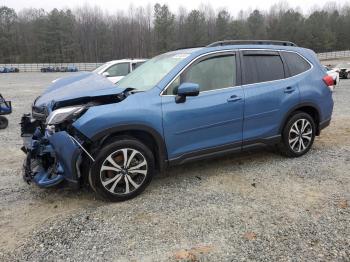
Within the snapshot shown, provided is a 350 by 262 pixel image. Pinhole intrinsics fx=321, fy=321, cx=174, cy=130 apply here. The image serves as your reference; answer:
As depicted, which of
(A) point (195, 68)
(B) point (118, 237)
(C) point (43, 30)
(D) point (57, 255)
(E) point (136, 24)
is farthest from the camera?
(E) point (136, 24)

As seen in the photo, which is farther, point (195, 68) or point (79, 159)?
point (195, 68)

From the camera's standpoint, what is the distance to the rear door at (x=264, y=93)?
177 inches

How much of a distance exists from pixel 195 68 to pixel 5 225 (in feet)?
9.32

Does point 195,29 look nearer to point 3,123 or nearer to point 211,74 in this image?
point 3,123

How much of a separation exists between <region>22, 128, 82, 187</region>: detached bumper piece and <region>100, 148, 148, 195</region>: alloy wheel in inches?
12.8

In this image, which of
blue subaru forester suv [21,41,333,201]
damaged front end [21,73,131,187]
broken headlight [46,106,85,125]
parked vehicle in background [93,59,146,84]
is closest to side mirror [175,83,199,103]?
blue subaru forester suv [21,41,333,201]

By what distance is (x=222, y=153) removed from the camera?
14.5ft

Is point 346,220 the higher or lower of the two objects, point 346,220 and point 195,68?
the lower

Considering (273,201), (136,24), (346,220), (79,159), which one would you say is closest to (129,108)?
(79,159)

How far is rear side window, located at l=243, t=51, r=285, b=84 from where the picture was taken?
455cm

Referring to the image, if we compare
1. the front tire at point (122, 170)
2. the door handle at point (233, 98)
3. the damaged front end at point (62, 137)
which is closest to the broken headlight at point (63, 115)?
the damaged front end at point (62, 137)

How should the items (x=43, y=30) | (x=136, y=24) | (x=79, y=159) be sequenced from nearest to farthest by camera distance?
(x=79, y=159) < (x=43, y=30) < (x=136, y=24)

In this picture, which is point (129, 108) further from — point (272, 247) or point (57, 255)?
point (272, 247)

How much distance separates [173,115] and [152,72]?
916 mm
